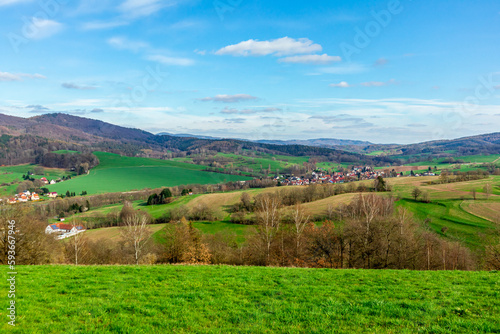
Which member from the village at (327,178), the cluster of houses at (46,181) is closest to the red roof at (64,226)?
the cluster of houses at (46,181)

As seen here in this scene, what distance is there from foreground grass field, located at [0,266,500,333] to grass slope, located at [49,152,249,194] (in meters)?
112

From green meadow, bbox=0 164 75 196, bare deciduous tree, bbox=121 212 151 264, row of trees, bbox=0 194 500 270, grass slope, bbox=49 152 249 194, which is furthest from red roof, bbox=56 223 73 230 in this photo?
green meadow, bbox=0 164 75 196

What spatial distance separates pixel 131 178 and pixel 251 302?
138 metres

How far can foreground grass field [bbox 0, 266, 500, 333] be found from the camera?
7281 mm

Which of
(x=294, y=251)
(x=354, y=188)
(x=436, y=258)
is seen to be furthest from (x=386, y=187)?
(x=294, y=251)

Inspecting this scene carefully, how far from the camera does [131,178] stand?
439 feet

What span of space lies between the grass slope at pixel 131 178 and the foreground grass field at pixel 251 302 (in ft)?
368

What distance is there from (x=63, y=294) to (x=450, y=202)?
8113cm

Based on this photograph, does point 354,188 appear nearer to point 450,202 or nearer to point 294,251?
point 450,202

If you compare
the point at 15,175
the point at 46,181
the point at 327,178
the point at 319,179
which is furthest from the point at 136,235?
the point at 15,175

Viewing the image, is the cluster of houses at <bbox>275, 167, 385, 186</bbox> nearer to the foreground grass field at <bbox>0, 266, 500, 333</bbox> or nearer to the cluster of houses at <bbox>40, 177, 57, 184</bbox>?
the cluster of houses at <bbox>40, 177, 57, 184</bbox>

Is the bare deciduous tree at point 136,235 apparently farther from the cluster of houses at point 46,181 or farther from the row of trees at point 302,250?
the cluster of houses at point 46,181

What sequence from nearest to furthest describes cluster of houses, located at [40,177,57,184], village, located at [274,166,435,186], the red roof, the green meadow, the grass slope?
the red roof → the green meadow → the grass slope → cluster of houses, located at [40,177,57,184] → village, located at [274,166,435,186]

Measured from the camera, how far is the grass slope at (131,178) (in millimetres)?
116062
